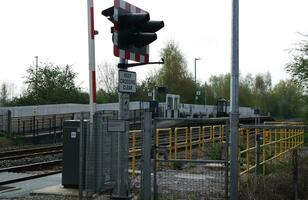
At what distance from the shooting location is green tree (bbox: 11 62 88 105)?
50625 mm

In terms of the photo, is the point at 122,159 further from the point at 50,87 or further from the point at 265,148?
the point at 50,87

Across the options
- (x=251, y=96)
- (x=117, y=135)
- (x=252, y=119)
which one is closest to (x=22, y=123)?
(x=117, y=135)

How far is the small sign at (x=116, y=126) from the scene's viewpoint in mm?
8492

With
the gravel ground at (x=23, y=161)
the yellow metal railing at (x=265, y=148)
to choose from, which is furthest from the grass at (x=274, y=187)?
the gravel ground at (x=23, y=161)

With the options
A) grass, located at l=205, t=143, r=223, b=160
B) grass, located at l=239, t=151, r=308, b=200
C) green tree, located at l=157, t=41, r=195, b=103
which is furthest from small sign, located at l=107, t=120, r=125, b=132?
green tree, located at l=157, t=41, r=195, b=103

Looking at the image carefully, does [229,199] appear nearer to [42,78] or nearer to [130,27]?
[130,27]

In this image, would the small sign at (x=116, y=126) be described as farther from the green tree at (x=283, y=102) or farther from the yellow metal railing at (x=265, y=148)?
the green tree at (x=283, y=102)

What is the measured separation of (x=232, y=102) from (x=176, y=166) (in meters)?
4.99

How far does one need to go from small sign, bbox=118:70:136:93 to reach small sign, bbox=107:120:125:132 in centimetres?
55

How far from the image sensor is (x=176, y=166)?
1242cm

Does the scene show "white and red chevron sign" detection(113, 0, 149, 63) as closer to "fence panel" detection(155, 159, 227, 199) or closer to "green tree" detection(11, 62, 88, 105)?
"fence panel" detection(155, 159, 227, 199)

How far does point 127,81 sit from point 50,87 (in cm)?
4461

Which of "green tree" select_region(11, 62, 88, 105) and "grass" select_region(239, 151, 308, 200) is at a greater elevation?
"green tree" select_region(11, 62, 88, 105)

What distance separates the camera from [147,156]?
8320mm
